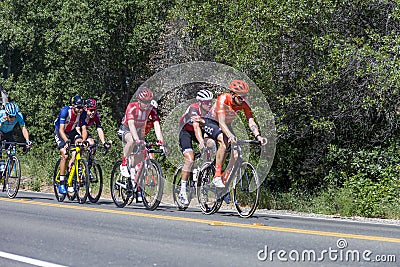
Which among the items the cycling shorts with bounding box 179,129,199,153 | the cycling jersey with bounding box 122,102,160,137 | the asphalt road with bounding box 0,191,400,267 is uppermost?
the cycling jersey with bounding box 122,102,160,137

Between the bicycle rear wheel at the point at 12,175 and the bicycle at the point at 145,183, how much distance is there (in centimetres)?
306

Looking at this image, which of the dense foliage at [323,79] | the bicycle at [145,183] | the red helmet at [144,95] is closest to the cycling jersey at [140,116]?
the red helmet at [144,95]

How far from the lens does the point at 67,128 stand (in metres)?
13.9

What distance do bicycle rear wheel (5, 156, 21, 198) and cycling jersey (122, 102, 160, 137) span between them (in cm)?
365

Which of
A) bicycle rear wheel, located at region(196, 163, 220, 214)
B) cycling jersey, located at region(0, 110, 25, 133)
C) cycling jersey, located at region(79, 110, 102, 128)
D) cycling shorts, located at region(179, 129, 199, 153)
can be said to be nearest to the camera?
bicycle rear wheel, located at region(196, 163, 220, 214)

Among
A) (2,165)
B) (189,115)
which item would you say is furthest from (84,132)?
(189,115)

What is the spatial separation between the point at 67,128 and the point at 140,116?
2167mm

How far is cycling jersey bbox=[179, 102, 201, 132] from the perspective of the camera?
11808 millimetres

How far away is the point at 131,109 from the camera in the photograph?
12336 mm

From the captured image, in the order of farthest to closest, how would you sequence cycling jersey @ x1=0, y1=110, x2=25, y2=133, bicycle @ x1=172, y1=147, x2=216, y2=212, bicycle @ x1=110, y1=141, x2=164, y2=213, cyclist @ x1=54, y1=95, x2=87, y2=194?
cycling jersey @ x1=0, y1=110, x2=25, y2=133, cyclist @ x1=54, y1=95, x2=87, y2=194, bicycle @ x1=110, y1=141, x2=164, y2=213, bicycle @ x1=172, y1=147, x2=216, y2=212

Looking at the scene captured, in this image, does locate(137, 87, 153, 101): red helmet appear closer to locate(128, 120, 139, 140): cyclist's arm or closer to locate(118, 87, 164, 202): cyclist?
locate(118, 87, 164, 202): cyclist

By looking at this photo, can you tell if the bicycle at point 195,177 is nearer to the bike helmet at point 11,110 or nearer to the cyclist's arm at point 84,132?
the cyclist's arm at point 84,132

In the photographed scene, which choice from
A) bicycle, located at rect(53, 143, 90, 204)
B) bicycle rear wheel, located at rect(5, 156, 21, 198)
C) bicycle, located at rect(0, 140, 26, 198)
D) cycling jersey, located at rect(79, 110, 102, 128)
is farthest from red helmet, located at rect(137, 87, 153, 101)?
bicycle rear wheel, located at rect(5, 156, 21, 198)

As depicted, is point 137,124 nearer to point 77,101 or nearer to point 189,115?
point 189,115
